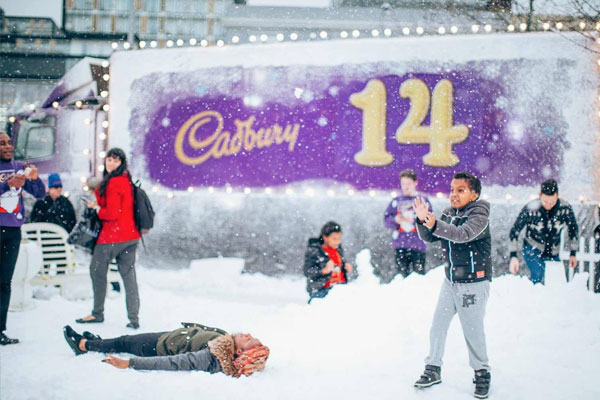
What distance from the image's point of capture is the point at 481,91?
28.3 ft

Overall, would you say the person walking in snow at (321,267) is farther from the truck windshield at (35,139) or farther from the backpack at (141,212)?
the truck windshield at (35,139)

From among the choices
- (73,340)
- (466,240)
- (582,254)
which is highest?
(466,240)

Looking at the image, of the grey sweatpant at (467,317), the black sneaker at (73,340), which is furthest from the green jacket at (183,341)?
the grey sweatpant at (467,317)

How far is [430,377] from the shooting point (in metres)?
4.13

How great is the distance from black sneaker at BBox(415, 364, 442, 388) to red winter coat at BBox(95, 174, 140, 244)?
338 centimetres

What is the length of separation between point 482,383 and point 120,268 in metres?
3.83

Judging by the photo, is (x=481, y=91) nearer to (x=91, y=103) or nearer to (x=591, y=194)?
(x=591, y=194)

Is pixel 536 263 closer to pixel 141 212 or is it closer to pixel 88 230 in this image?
pixel 141 212

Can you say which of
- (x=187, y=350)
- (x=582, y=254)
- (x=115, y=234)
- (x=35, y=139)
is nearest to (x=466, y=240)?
(x=187, y=350)

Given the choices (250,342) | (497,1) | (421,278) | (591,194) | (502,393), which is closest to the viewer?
(502,393)

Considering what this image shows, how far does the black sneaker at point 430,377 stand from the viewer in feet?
13.4

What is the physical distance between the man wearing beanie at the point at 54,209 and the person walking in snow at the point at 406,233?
4.89 meters

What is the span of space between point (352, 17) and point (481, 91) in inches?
780

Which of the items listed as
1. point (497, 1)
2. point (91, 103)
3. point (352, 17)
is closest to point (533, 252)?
point (91, 103)
